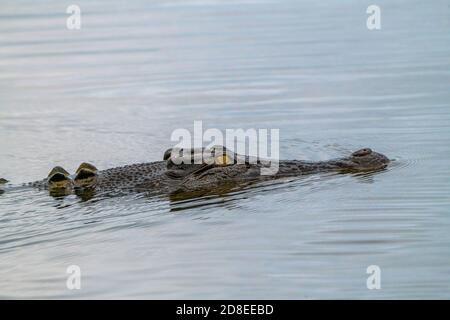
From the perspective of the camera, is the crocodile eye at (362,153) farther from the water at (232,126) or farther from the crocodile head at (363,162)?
the water at (232,126)

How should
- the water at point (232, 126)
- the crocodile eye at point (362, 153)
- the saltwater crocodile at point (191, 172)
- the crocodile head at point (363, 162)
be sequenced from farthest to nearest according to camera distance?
the crocodile eye at point (362, 153), the crocodile head at point (363, 162), the saltwater crocodile at point (191, 172), the water at point (232, 126)

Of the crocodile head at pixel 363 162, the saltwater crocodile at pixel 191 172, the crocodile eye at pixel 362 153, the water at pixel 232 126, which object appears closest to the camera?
the water at pixel 232 126

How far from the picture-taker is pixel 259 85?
21.0 meters

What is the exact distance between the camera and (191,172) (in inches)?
540

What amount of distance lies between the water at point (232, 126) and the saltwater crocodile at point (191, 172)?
331 millimetres

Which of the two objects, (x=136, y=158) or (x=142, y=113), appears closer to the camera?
(x=136, y=158)

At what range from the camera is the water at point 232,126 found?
10.6 m

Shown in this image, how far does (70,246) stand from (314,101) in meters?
8.43

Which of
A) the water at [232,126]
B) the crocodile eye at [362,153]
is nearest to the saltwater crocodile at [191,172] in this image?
the crocodile eye at [362,153]

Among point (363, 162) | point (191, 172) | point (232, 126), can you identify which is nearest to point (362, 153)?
point (363, 162)

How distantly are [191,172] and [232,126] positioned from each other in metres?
4.03
